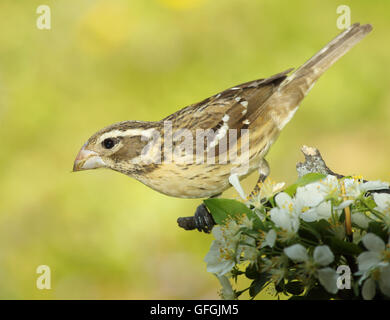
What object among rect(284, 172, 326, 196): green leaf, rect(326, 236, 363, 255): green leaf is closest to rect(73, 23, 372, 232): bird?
rect(284, 172, 326, 196): green leaf

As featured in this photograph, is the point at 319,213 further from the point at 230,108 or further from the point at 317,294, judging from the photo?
the point at 230,108

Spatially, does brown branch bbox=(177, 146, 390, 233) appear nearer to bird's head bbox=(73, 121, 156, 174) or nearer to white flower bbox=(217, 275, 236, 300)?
bird's head bbox=(73, 121, 156, 174)

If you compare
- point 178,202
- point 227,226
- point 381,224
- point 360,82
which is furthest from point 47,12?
point 381,224

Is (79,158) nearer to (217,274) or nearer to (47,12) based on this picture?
(217,274)

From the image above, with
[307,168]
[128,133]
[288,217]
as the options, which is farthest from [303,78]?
[288,217]

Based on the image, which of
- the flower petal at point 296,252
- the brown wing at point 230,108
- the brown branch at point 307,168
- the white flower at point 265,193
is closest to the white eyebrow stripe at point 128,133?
the brown wing at point 230,108

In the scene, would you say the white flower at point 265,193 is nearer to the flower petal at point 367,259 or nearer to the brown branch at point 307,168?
the flower petal at point 367,259
